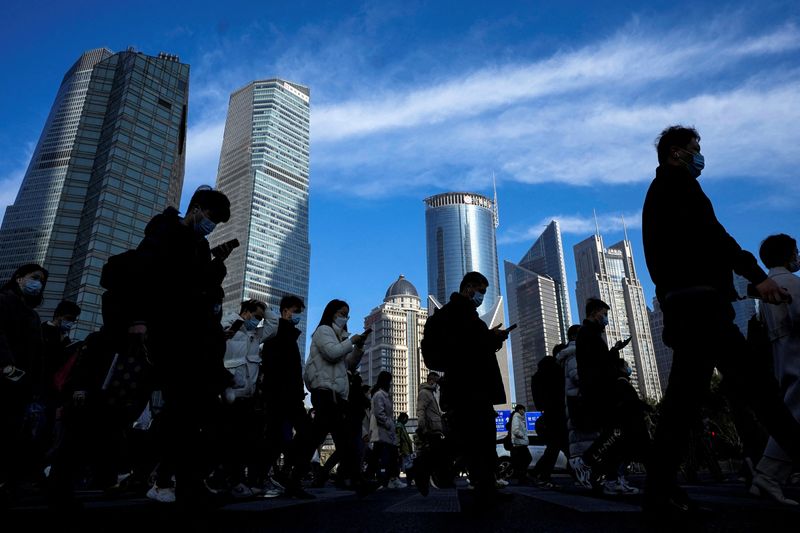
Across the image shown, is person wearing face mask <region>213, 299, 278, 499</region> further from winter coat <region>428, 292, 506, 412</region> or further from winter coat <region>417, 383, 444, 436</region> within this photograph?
winter coat <region>417, 383, 444, 436</region>

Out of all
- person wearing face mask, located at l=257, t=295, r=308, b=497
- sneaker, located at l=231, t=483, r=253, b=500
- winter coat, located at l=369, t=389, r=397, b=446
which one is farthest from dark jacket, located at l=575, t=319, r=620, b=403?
winter coat, located at l=369, t=389, r=397, b=446

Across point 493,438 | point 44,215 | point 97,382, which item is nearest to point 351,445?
point 493,438

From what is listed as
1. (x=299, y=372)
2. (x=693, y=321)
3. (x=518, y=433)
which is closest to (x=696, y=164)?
(x=693, y=321)

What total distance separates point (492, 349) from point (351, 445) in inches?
94.3

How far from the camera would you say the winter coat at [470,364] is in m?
3.93

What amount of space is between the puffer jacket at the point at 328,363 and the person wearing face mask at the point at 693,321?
334 cm

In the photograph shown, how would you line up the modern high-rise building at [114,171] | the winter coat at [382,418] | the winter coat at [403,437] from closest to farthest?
the winter coat at [382,418]
the winter coat at [403,437]
the modern high-rise building at [114,171]

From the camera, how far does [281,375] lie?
5605mm

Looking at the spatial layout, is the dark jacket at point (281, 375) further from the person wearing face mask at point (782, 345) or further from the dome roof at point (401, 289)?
the dome roof at point (401, 289)

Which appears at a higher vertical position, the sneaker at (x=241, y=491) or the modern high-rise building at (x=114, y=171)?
the modern high-rise building at (x=114, y=171)

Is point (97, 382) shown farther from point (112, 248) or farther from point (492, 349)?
point (112, 248)

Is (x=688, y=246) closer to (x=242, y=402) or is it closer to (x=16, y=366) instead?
(x=16, y=366)

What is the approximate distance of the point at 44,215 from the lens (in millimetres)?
107438

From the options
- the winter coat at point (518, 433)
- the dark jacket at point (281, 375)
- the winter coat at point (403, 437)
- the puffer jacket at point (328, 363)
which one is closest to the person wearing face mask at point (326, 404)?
the puffer jacket at point (328, 363)
